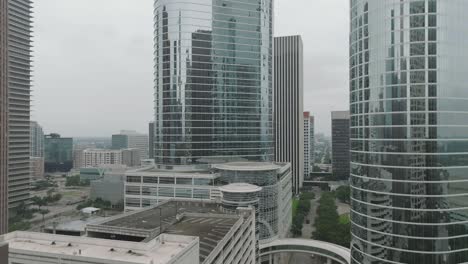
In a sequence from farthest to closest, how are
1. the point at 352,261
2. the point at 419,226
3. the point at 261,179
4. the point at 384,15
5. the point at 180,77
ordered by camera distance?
the point at 180,77, the point at 261,179, the point at 352,261, the point at 384,15, the point at 419,226

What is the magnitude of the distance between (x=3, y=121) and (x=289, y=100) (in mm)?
126956

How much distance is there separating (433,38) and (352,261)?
3717cm

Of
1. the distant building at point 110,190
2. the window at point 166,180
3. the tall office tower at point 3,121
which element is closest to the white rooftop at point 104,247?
the window at point 166,180

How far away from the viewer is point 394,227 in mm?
55312

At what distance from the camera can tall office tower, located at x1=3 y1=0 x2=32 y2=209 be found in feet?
463

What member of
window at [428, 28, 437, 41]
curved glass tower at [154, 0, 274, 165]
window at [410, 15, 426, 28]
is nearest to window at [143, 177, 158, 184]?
curved glass tower at [154, 0, 274, 165]

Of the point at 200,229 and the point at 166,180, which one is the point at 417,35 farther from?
the point at 166,180

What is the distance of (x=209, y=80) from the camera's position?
360 ft

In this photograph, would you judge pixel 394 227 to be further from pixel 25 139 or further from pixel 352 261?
pixel 25 139

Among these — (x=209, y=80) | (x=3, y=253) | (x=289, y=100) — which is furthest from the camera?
(x=289, y=100)

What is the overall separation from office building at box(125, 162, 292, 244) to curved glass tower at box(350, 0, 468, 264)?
108 ft

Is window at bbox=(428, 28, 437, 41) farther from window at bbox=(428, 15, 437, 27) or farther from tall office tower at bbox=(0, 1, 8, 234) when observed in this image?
tall office tower at bbox=(0, 1, 8, 234)

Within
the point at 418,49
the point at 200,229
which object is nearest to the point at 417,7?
Answer: the point at 418,49

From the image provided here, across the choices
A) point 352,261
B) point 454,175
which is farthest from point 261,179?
point 454,175
